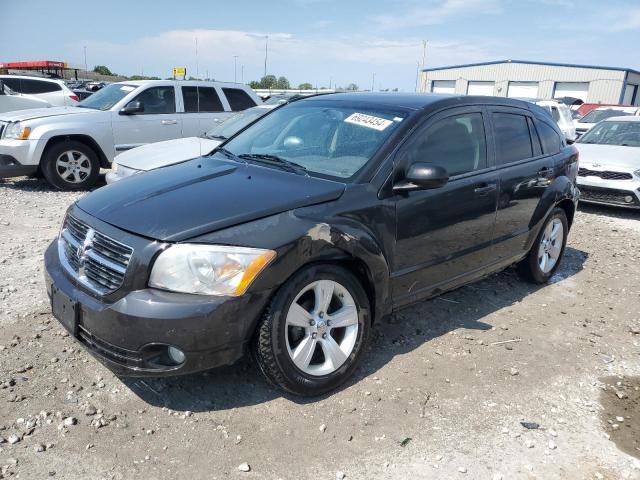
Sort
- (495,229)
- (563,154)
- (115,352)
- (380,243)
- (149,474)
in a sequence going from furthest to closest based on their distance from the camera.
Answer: (563,154) < (495,229) < (380,243) < (115,352) < (149,474)

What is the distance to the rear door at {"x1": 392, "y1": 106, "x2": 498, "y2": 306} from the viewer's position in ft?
11.1

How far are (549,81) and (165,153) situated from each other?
43177 mm

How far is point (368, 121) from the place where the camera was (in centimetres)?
359

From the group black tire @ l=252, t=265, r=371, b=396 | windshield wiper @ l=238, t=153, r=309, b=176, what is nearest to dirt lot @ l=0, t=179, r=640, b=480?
black tire @ l=252, t=265, r=371, b=396

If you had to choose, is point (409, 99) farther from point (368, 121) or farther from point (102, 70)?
point (102, 70)

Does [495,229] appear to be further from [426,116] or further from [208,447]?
[208,447]

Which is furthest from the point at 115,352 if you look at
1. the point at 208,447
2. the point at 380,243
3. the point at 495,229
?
the point at 495,229

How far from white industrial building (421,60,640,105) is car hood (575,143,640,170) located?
3338cm

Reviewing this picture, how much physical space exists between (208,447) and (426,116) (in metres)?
2.46

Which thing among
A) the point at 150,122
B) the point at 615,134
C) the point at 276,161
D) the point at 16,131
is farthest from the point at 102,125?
the point at 615,134

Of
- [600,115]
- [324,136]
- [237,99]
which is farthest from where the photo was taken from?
[600,115]

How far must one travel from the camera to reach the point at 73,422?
2770 millimetres

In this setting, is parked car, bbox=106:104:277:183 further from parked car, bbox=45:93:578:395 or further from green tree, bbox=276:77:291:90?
green tree, bbox=276:77:291:90

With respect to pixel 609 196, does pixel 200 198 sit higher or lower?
higher
